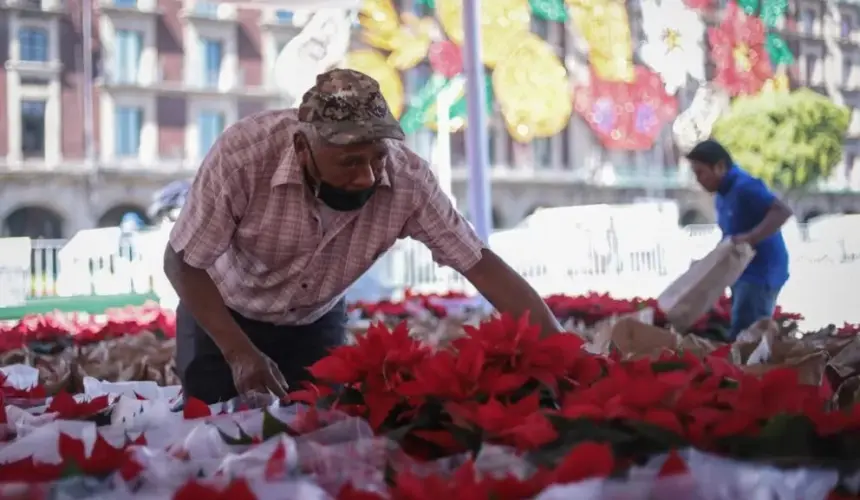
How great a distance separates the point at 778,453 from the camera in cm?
97

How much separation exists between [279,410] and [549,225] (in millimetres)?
8997

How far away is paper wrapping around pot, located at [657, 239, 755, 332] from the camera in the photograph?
134 inches

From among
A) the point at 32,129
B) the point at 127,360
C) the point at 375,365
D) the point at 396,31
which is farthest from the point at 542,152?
the point at 375,365

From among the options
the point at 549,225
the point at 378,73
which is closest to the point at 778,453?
the point at 549,225

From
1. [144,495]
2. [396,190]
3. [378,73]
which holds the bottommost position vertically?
[144,495]

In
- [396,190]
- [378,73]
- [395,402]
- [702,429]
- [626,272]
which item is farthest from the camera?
[378,73]

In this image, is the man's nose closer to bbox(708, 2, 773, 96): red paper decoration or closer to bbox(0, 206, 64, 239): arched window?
bbox(708, 2, 773, 96): red paper decoration

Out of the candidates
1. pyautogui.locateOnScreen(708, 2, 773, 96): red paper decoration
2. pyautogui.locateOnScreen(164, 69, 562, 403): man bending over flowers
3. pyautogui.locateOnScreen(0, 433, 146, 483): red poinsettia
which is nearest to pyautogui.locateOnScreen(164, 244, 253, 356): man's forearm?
pyautogui.locateOnScreen(164, 69, 562, 403): man bending over flowers

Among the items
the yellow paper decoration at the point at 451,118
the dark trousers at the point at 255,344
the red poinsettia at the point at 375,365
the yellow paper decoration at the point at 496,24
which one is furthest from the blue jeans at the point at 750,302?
the yellow paper decoration at the point at 496,24

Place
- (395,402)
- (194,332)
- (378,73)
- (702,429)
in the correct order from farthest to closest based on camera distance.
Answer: (378,73), (194,332), (395,402), (702,429)

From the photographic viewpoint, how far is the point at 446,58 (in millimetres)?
11836

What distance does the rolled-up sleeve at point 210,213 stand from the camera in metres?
1.83

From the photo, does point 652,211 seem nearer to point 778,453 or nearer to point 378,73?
point 378,73

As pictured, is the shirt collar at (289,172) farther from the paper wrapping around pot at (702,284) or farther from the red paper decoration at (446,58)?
the red paper decoration at (446,58)
